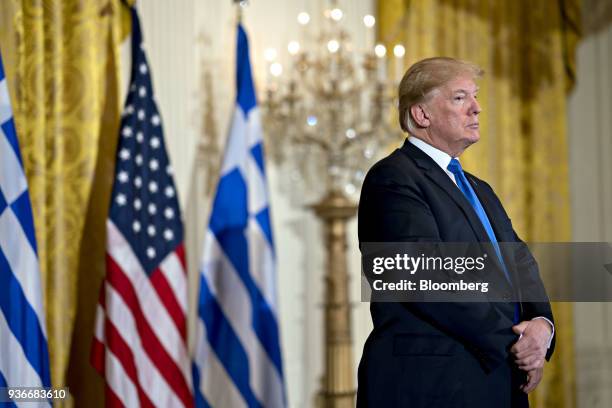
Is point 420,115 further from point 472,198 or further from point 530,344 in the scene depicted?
point 530,344

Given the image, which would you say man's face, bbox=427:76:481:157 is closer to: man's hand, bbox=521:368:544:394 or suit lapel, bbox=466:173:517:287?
suit lapel, bbox=466:173:517:287

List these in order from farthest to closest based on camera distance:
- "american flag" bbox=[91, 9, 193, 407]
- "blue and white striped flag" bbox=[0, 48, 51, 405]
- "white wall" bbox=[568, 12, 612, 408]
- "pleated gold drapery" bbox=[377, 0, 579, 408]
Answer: "white wall" bbox=[568, 12, 612, 408], "pleated gold drapery" bbox=[377, 0, 579, 408], "american flag" bbox=[91, 9, 193, 407], "blue and white striped flag" bbox=[0, 48, 51, 405]

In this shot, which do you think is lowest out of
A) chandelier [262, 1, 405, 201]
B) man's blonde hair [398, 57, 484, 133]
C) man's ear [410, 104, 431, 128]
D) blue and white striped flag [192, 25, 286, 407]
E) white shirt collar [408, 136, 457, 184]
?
blue and white striped flag [192, 25, 286, 407]

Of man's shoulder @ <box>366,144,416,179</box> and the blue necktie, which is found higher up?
man's shoulder @ <box>366,144,416,179</box>

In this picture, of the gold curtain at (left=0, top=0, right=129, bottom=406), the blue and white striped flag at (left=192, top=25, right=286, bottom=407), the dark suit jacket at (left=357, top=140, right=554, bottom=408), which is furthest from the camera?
the blue and white striped flag at (left=192, top=25, right=286, bottom=407)

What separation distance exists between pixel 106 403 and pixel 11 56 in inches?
73.2

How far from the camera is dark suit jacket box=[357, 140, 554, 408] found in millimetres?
1927

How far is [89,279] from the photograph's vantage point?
4.52 meters

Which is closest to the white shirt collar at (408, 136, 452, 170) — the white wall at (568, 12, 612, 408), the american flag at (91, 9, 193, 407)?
the american flag at (91, 9, 193, 407)

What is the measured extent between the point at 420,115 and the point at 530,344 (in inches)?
25.6

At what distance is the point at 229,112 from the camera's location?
5.31 meters

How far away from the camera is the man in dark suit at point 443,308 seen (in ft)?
6.36

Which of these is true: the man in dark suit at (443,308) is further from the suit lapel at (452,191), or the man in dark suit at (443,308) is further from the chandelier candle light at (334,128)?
the chandelier candle light at (334,128)

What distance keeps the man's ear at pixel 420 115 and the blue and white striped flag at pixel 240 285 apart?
2.69m
